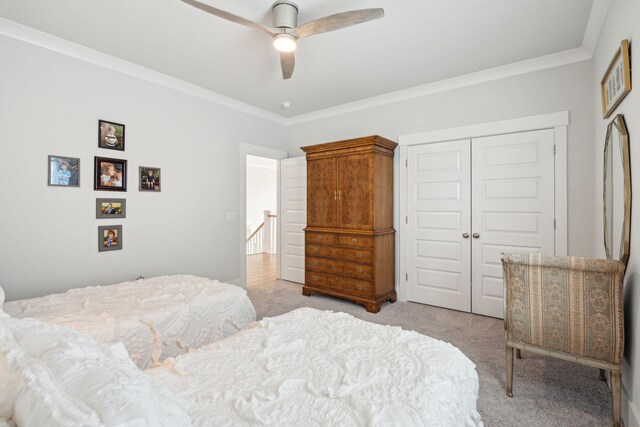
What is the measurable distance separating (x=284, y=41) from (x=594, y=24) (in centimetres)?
253

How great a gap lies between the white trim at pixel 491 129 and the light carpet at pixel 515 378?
2074 millimetres

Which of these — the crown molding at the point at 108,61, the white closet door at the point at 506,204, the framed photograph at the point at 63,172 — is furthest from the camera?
the white closet door at the point at 506,204

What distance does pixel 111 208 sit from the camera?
3.26 m

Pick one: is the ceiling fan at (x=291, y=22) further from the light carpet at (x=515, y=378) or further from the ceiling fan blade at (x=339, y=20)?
the light carpet at (x=515, y=378)

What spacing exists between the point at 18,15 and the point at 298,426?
3.60 meters

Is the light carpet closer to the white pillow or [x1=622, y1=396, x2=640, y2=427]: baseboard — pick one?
[x1=622, y1=396, x2=640, y2=427]: baseboard

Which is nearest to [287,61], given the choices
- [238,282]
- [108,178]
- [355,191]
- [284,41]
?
[284,41]

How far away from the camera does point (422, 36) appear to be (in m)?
2.78

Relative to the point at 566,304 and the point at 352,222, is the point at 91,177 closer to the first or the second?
the point at 352,222

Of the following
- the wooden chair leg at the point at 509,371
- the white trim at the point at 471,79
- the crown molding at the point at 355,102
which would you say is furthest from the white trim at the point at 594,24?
the wooden chair leg at the point at 509,371

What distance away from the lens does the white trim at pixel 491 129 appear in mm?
3183

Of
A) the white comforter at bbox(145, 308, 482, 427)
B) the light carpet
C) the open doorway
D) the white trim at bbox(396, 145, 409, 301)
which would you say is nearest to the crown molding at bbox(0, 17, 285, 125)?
the open doorway

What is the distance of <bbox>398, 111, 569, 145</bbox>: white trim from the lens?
3.18 m

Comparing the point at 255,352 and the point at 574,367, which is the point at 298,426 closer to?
the point at 255,352
